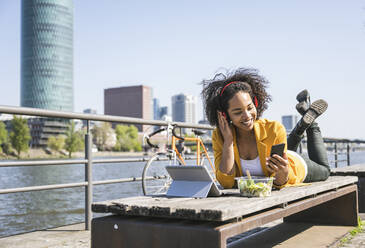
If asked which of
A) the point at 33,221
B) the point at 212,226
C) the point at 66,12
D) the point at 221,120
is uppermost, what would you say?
the point at 66,12

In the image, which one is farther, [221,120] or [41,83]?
[41,83]

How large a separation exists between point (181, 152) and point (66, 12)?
13771 centimetres

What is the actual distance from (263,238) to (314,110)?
131 centimetres

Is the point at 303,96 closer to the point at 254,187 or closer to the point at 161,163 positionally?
the point at 161,163

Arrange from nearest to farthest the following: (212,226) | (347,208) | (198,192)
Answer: (212,226) → (198,192) → (347,208)

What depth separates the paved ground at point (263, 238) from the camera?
10.2 ft

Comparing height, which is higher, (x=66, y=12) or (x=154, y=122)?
(x=66, y=12)

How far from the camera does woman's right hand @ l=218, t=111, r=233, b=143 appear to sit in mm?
2770

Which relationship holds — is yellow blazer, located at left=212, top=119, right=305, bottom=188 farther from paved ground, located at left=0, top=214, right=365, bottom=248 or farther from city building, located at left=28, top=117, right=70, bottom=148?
city building, located at left=28, top=117, right=70, bottom=148

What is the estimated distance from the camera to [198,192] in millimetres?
2158

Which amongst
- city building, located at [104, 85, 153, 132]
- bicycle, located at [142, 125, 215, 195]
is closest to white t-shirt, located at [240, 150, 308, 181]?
bicycle, located at [142, 125, 215, 195]

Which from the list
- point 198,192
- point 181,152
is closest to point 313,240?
point 198,192

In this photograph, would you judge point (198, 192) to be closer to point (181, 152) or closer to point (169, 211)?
point (169, 211)

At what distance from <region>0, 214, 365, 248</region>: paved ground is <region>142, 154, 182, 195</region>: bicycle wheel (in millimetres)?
1332
